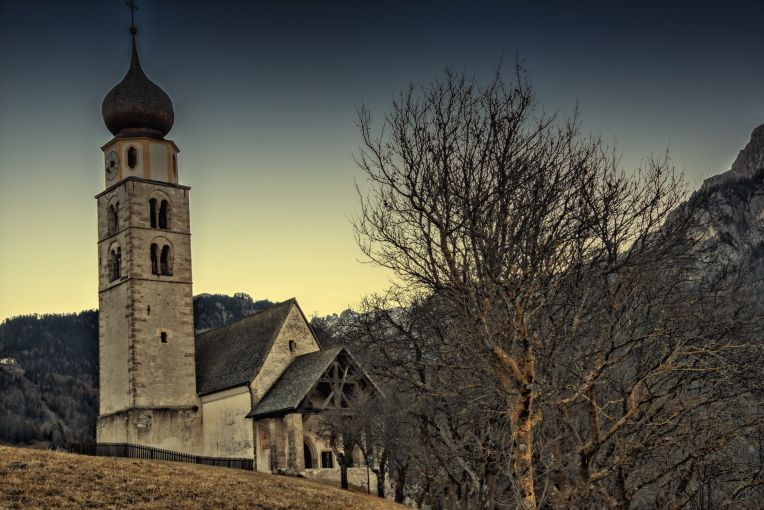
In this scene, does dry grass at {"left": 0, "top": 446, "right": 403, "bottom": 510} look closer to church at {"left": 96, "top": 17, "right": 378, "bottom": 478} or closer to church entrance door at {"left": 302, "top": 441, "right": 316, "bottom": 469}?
church at {"left": 96, "top": 17, "right": 378, "bottom": 478}

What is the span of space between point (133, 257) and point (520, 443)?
121 ft

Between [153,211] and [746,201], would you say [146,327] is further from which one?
[746,201]

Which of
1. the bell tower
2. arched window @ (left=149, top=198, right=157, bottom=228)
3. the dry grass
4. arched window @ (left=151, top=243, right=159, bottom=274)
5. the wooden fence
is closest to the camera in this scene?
the dry grass

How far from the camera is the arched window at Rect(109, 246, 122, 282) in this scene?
50000mm

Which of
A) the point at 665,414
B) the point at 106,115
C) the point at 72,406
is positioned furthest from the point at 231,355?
the point at 72,406

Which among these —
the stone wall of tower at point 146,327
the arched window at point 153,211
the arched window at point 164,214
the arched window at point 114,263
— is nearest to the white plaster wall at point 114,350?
the stone wall of tower at point 146,327

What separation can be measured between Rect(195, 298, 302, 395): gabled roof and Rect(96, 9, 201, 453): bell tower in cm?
149

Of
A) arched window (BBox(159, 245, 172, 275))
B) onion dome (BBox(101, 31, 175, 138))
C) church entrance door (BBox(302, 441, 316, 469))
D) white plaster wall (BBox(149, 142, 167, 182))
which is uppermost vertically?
onion dome (BBox(101, 31, 175, 138))

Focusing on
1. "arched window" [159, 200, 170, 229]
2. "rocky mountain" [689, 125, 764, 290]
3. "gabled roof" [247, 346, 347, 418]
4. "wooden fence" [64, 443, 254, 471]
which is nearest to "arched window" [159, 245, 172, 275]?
"arched window" [159, 200, 170, 229]

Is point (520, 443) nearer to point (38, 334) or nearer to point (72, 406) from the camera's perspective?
point (72, 406)

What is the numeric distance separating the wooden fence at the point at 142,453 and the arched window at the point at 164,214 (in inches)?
468

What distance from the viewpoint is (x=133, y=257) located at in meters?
48.3

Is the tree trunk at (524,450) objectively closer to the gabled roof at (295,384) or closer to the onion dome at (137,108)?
the gabled roof at (295,384)

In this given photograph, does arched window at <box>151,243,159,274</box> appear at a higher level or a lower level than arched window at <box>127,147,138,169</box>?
lower
